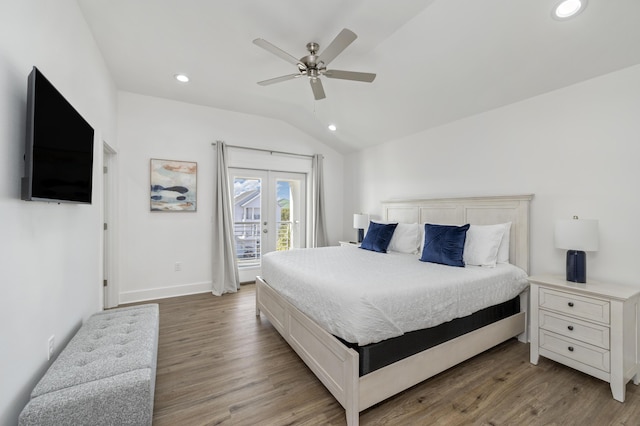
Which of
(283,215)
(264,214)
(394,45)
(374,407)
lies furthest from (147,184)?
(374,407)

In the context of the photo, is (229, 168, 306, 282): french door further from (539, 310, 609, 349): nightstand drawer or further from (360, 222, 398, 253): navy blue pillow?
(539, 310, 609, 349): nightstand drawer

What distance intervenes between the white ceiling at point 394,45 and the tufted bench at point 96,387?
2668 millimetres

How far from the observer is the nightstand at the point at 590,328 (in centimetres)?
193

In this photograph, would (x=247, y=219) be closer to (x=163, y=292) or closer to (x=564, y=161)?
(x=163, y=292)

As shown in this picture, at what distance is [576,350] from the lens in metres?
2.14

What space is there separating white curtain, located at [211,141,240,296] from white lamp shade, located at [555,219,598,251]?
4102mm

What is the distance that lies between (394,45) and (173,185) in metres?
3.57

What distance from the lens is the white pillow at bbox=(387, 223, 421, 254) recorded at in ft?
11.5

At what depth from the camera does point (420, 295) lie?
1903 mm

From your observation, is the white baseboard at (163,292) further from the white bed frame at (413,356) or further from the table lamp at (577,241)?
the table lamp at (577,241)

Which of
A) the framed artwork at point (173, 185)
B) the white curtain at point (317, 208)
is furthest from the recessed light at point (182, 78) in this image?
the white curtain at point (317, 208)

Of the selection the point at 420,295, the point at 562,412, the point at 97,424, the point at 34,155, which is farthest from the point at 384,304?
the point at 34,155

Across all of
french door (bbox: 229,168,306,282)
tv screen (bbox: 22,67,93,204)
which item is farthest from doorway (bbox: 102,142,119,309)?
tv screen (bbox: 22,67,93,204)

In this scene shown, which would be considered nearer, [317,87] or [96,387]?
[96,387]
